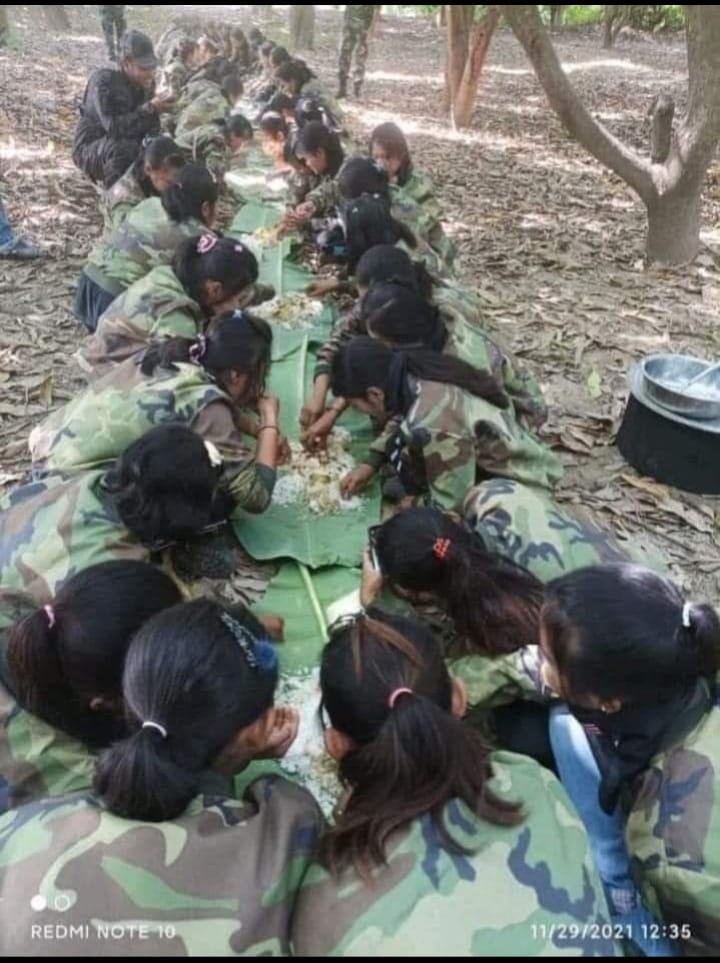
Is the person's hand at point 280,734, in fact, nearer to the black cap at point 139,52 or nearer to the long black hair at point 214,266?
the long black hair at point 214,266

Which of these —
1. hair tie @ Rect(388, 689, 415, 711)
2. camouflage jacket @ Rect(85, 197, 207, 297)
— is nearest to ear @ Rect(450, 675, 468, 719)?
hair tie @ Rect(388, 689, 415, 711)

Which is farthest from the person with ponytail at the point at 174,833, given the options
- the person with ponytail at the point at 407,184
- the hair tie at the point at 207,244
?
the person with ponytail at the point at 407,184

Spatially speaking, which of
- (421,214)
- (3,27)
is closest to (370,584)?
(421,214)

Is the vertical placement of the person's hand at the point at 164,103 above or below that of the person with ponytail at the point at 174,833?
above

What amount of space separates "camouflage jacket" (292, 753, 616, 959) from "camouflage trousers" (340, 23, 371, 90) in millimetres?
10062

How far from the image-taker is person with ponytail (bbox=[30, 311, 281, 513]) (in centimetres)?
273

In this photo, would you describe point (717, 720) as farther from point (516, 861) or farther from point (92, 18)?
point (92, 18)

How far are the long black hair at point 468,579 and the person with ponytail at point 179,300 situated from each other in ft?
5.63

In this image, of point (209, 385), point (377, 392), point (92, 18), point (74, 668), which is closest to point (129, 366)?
point (209, 385)

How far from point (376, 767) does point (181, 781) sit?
1.10 ft

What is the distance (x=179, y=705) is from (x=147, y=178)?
4.32 meters

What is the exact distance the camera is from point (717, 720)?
5.79 ft

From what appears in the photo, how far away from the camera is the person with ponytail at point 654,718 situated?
1.69 meters

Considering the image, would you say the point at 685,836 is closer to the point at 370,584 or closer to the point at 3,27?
the point at 370,584
